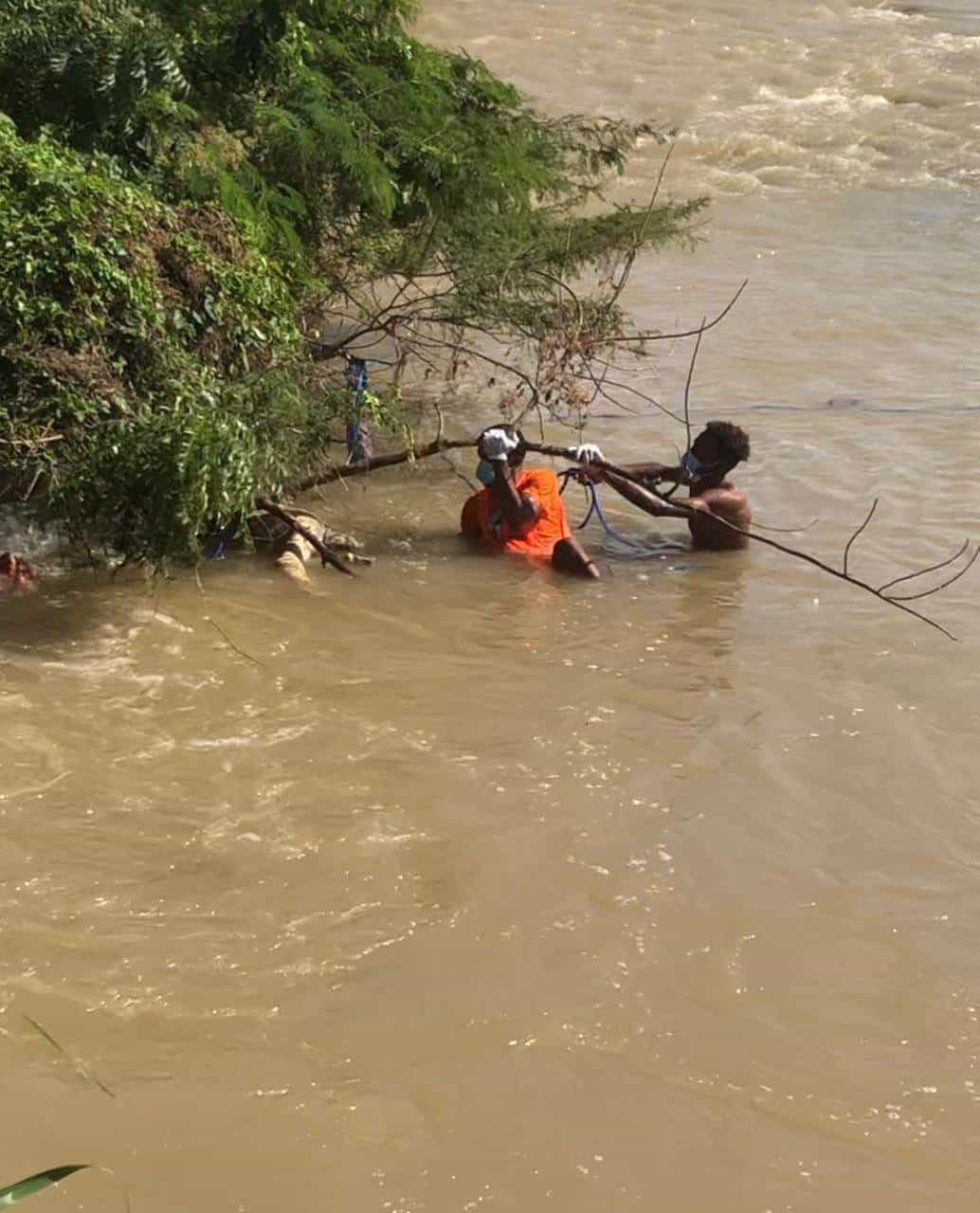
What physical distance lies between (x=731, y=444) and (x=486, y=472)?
1157 millimetres

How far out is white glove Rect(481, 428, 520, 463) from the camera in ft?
23.9

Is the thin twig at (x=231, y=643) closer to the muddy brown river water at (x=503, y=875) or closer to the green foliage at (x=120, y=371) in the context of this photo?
the muddy brown river water at (x=503, y=875)

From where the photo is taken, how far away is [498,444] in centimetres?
729

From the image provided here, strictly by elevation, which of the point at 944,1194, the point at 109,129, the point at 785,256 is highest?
the point at 109,129

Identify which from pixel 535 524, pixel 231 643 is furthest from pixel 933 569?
pixel 231 643

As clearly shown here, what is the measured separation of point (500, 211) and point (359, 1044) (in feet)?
16.5

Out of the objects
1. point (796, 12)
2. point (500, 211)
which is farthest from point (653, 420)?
point (796, 12)

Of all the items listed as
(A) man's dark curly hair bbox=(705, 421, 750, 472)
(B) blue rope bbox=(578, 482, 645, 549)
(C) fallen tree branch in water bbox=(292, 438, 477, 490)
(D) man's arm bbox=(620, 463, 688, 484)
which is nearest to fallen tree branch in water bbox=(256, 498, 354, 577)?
(C) fallen tree branch in water bbox=(292, 438, 477, 490)

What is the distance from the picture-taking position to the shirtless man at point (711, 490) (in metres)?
7.71

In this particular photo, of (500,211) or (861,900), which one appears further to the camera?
(500,211)

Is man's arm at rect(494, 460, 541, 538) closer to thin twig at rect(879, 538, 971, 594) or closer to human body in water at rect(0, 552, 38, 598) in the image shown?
thin twig at rect(879, 538, 971, 594)

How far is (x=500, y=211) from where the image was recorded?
8.08 m

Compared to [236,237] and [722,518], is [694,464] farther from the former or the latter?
[236,237]

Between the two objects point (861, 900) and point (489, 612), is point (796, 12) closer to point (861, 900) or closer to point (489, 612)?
point (489, 612)
